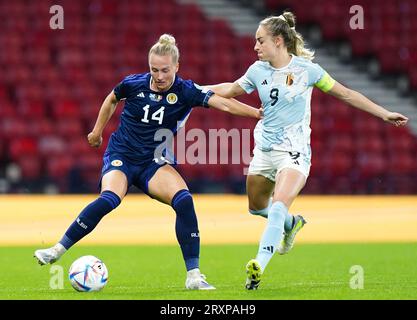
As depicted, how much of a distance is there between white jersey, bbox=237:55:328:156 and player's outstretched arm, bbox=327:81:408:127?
6.9 inches

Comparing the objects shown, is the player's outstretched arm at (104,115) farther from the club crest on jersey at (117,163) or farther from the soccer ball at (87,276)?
the soccer ball at (87,276)

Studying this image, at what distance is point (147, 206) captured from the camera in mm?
14477

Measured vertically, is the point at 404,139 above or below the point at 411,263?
above

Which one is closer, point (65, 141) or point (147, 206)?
point (147, 206)

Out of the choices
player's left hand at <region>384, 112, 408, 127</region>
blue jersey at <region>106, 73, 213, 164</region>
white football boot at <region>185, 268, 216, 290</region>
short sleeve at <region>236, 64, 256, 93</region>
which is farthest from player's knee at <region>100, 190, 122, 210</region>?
player's left hand at <region>384, 112, 408, 127</region>

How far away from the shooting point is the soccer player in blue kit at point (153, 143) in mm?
6648

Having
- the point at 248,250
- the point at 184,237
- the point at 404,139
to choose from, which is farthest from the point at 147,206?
the point at 184,237

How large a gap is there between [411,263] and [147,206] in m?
6.40

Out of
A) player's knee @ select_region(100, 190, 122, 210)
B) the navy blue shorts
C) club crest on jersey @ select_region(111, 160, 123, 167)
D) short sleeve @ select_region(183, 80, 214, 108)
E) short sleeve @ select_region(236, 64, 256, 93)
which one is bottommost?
player's knee @ select_region(100, 190, 122, 210)

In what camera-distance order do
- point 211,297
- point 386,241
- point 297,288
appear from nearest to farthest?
point 211,297
point 297,288
point 386,241

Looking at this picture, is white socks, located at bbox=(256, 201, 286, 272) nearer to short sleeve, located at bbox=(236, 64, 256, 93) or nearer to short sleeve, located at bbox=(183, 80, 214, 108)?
short sleeve, located at bbox=(183, 80, 214, 108)

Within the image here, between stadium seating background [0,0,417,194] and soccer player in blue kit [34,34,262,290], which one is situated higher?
stadium seating background [0,0,417,194]

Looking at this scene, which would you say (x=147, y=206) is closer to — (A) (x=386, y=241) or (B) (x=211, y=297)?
(A) (x=386, y=241)

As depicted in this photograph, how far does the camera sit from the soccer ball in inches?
254
